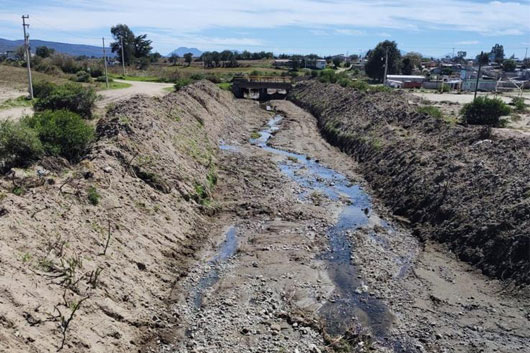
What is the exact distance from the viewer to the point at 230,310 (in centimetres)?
1639

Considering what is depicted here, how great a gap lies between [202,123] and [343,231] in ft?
77.7

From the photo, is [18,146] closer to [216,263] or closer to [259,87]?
[216,263]

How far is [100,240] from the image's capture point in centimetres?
1722

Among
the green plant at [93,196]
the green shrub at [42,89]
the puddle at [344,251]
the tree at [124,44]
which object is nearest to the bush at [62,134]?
the green plant at [93,196]

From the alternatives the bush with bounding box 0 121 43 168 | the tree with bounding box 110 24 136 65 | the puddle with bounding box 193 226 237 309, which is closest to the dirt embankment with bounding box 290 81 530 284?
the puddle with bounding box 193 226 237 309

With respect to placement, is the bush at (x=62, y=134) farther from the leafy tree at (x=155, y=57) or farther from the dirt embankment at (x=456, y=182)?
the leafy tree at (x=155, y=57)

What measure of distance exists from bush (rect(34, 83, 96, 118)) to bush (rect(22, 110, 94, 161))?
1543 cm

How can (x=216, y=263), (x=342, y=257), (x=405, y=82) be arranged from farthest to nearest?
(x=405, y=82)
(x=342, y=257)
(x=216, y=263)

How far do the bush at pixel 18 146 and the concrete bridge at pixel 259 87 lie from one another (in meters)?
61.6

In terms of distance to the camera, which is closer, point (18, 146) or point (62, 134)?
point (18, 146)

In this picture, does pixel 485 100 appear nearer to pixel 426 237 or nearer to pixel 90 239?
pixel 426 237

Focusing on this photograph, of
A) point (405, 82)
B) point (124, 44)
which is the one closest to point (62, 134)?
point (405, 82)

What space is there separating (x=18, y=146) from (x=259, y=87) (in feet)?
207

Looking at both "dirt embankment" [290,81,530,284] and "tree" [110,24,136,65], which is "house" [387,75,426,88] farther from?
"tree" [110,24,136,65]
